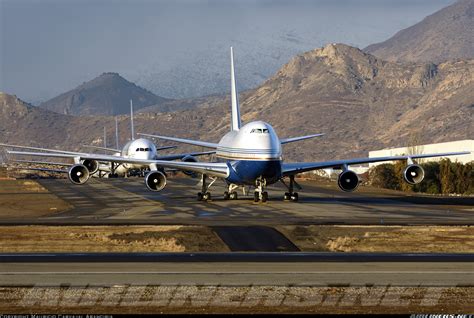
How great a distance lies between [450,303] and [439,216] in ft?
119

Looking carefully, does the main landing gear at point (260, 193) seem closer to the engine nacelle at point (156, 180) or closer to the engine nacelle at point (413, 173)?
the engine nacelle at point (156, 180)

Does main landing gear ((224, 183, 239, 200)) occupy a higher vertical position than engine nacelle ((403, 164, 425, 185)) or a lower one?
lower

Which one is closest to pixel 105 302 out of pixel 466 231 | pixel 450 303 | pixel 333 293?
pixel 333 293

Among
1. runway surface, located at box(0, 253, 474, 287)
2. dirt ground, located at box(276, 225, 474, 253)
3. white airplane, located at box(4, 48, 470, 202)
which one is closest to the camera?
runway surface, located at box(0, 253, 474, 287)

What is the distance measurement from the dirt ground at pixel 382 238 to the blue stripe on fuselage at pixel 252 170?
16.5 meters

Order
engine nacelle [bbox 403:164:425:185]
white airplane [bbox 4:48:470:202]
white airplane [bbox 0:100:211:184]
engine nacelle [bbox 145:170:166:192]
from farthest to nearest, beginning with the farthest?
white airplane [bbox 0:100:211:184]
engine nacelle [bbox 403:164:425:185]
engine nacelle [bbox 145:170:166:192]
white airplane [bbox 4:48:470:202]

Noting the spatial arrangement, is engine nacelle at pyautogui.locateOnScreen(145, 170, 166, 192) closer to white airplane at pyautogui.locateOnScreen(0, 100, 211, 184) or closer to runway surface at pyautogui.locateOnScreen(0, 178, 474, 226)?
runway surface at pyautogui.locateOnScreen(0, 178, 474, 226)

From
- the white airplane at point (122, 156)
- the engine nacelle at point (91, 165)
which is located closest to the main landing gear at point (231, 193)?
the white airplane at point (122, 156)

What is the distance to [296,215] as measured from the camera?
61.4m

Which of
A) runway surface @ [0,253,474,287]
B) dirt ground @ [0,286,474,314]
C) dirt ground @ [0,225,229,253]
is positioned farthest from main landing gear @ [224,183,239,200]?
dirt ground @ [0,286,474,314]

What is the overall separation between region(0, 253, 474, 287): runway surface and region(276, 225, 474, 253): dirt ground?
335 cm

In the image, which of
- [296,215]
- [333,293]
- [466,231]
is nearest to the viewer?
[333,293]

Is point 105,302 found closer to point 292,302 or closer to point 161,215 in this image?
point 292,302

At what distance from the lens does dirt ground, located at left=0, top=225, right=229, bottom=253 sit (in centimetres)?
4291
